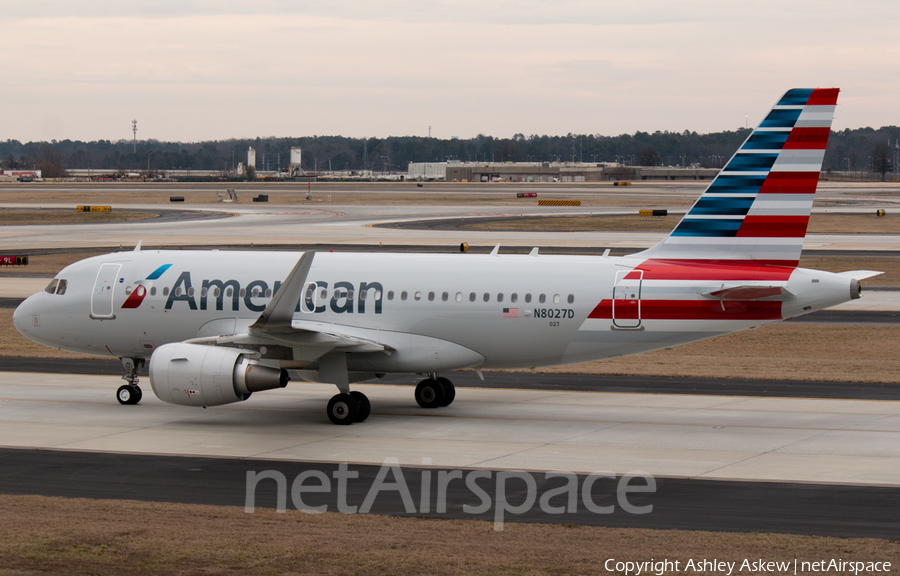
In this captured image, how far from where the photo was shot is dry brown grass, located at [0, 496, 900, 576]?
14422 mm

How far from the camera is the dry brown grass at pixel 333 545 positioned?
14.4 meters

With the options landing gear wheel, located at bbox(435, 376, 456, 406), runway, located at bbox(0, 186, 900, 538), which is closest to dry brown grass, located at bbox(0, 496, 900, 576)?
runway, located at bbox(0, 186, 900, 538)

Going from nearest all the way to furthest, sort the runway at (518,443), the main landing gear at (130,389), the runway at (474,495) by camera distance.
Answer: the runway at (474,495) → the runway at (518,443) → the main landing gear at (130,389)

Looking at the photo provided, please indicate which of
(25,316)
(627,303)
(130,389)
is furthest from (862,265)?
(25,316)

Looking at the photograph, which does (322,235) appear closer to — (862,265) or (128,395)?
(862,265)

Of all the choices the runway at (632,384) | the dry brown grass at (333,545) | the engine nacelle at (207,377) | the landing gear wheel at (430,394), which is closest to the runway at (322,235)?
the runway at (632,384)

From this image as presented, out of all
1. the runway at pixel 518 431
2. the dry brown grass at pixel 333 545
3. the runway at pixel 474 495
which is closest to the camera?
the dry brown grass at pixel 333 545

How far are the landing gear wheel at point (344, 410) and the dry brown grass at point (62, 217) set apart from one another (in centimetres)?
9045

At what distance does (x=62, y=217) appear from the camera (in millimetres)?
117125

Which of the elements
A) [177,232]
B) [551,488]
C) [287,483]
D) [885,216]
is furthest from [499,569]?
[885,216]

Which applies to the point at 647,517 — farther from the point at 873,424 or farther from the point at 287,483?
the point at 873,424

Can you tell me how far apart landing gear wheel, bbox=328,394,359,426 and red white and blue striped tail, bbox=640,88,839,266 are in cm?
970

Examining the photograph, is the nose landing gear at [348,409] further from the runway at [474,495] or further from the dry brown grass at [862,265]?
the dry brown grass at [862,265]

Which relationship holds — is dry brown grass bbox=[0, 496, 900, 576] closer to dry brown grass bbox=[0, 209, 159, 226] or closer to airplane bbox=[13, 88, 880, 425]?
airplane bbox=[13, 88, 880, 425]
